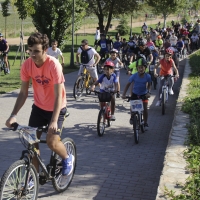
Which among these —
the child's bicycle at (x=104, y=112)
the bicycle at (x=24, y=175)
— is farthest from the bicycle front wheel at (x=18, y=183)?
the child's bicycle at (x=104, y=112)

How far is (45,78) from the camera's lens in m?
5.46

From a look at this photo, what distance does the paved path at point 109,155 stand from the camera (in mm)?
6551

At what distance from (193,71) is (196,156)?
1173 cm

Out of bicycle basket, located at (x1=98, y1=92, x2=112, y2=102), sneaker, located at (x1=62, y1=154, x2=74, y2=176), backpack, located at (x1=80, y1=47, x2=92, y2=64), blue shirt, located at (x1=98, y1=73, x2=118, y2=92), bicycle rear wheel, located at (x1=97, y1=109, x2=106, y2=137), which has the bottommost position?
bicycle rear wheel, located at (x1=97, y1=109, x2=106, y2=137)

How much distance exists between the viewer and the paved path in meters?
6.55

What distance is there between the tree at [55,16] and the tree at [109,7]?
9680mm

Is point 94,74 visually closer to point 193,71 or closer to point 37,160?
point 193,71

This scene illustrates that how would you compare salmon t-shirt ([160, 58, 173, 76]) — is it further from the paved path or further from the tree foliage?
the tree foliage

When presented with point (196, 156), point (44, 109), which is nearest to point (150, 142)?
point (196, 156)

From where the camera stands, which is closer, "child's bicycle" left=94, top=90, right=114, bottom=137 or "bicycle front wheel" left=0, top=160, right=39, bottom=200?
"bicycle front wheel" left=0, top=160, right=39, bottom=200

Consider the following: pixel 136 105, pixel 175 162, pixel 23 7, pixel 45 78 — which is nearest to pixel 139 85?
pixel 136 105

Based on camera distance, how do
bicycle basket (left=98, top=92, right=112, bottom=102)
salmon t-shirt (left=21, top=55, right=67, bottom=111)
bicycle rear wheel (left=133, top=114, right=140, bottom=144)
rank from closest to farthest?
salmon t-shirt (left=21, top=55, right=67, bottom=111) < bicycle rear wheel (left=133, top=114, right=140, bottom=144) < bicycle basket (left=98, top=92, right=112, bottom=102)

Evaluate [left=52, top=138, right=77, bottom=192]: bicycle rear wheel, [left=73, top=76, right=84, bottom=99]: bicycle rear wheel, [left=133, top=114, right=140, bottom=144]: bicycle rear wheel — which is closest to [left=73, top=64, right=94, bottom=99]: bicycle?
[left=73, top=76, right=84, bottom=99]: bicycle rear wheel

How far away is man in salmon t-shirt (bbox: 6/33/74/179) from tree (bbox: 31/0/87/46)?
19.4 meters
